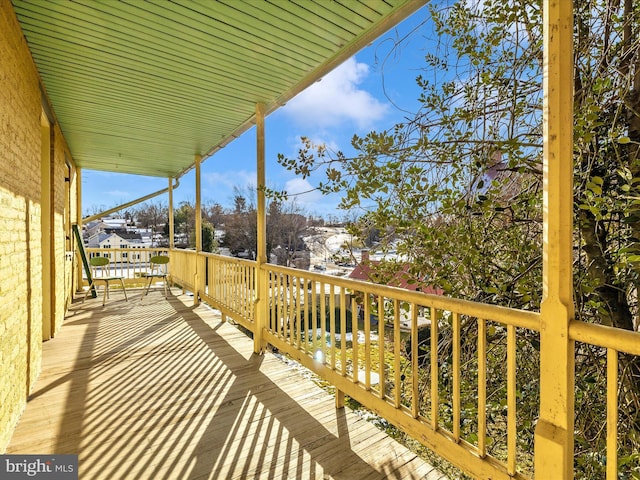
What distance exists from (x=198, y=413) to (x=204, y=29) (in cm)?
277

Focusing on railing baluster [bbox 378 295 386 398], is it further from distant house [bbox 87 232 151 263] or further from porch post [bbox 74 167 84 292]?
distant house [bbox 87 232 151 263]

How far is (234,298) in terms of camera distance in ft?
14.4

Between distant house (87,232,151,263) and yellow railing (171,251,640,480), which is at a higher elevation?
distant house (87,232,151,263)

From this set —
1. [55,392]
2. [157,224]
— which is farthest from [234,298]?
[157,224]

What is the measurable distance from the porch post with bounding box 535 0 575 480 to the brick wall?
279cm

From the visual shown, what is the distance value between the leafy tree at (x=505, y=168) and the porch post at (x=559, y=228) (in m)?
0.19

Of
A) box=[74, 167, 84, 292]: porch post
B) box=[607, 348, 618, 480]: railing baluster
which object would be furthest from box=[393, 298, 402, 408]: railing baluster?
box=[74, 167, 84, 292]: porch post

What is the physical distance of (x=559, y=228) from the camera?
1.17 meters

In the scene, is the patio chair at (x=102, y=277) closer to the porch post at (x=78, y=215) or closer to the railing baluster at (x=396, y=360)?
the porch post at (x=78, y=215)

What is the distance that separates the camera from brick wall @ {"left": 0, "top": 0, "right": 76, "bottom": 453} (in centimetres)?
204

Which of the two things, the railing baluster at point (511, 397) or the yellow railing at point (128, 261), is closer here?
the railing baluster at point (511, 397)

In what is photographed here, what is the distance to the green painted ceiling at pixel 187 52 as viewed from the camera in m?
2.19

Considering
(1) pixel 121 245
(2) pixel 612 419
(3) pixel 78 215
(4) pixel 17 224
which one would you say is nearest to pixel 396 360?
(2) pixel 612 419

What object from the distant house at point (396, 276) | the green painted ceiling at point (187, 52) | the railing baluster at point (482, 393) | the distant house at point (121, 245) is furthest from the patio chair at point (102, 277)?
the railing baluster at point (482, 393)
